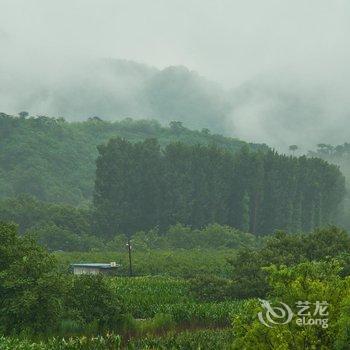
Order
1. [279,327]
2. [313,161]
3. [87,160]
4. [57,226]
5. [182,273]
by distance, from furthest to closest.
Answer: [87,160]
[313,161]
[57,226]
[182,273]
[279,327]

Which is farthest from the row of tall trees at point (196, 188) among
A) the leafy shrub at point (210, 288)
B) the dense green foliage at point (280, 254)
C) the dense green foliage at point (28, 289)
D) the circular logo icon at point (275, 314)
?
the circular logo icon at point (275, 314)

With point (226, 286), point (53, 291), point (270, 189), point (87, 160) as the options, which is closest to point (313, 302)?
point (53, 291)

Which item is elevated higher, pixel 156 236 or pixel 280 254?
pixel 156 236

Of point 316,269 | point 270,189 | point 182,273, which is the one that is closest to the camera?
point 316,269

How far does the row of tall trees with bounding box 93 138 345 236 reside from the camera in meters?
102

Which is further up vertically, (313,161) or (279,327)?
(313,161)

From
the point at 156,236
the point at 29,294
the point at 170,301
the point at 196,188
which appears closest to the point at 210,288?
the point at 170,301

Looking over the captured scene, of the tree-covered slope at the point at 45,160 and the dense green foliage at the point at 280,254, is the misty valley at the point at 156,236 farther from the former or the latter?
the tree-covered slope at the point at 45,160

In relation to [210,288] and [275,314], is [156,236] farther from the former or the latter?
[275,314]

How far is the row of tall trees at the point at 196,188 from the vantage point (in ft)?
336

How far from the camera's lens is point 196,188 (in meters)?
106

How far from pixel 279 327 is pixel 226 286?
105 ft

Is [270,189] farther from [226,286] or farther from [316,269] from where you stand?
[316,269]

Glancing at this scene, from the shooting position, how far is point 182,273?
68.1 metres
